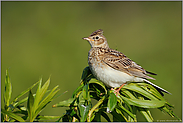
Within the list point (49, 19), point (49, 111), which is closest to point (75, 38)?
point (49, 19)

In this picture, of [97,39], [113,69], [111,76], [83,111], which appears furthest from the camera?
[97,39]

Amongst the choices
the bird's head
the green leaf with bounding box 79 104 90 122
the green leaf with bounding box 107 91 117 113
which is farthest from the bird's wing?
the green leaf with bounding box 79 104 90 122

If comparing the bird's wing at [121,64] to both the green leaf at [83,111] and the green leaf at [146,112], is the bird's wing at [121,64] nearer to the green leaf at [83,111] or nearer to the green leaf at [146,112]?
the green leaf at [146,112]

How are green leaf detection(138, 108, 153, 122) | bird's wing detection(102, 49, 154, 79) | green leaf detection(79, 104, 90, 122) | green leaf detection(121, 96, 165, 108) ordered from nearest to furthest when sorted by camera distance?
green leaf detection(79, 104, 90, 122)
green leaf detection(121, 96, 165, 108)
green leaf detection(138, 108, 153, 122)
bird's wing detection(102, 49, 154, 79)

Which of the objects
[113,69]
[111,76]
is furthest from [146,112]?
[113,69]

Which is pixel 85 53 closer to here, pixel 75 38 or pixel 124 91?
pixel 75 38

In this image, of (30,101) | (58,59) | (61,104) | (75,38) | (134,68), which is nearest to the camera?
(30,101)

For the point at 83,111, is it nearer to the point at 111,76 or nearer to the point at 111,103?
the point at 111,103

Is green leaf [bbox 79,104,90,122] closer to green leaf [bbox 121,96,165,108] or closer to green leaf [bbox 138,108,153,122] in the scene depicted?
green leaf [bbox 121,96,165,108]
